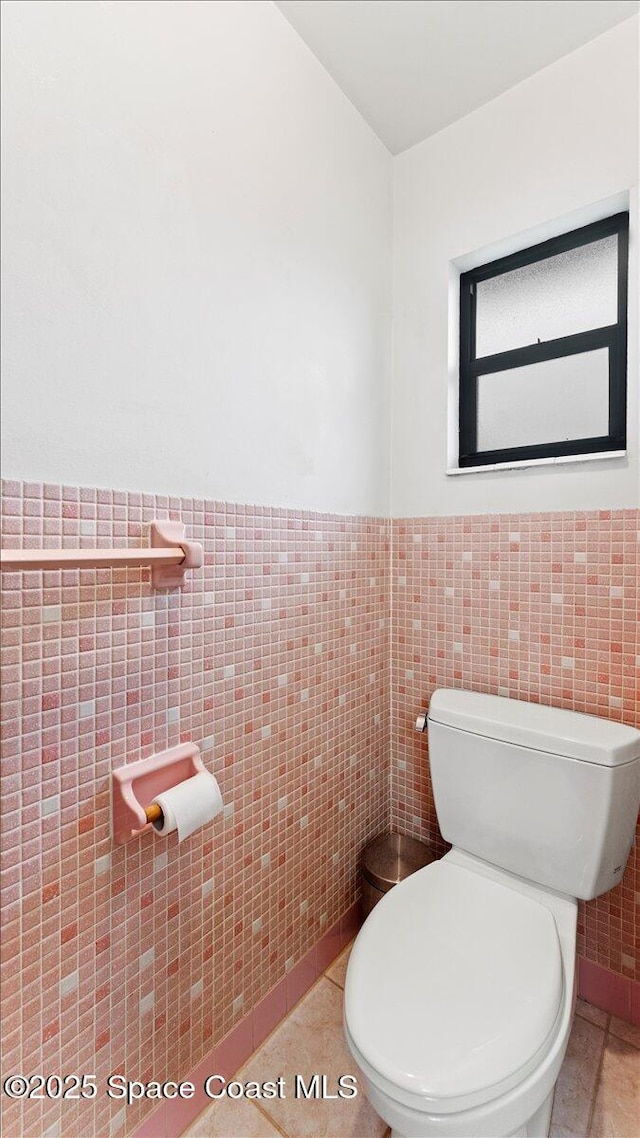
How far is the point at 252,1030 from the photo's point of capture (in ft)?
3.84

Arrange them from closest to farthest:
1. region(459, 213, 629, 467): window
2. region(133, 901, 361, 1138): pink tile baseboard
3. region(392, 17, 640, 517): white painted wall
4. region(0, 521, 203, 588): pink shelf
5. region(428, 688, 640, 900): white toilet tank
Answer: region(0, 521, 203, 588): pink shelf, region(133, 901, 361, 1138): pink tile baseboard, region(428, 688, 640, 900): white toilet tank, region(392, 17, 640, 517): white painted wall, region(459, 213, 629, 467): window

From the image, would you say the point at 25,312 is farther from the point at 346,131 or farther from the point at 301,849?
the point at 301,849

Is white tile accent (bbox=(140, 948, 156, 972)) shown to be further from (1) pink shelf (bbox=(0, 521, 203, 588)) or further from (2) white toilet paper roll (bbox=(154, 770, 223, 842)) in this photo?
(1) pink shelf (bbox=(0, 521, 203, 588))

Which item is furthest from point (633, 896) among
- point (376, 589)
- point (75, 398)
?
point (75, 398)

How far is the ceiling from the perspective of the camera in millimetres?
1169

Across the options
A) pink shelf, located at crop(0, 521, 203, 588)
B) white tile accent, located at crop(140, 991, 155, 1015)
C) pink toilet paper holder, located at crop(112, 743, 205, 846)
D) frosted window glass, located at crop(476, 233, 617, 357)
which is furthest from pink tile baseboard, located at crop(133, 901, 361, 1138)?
frosted window glass, located at crop(476, 233, 617, 357)

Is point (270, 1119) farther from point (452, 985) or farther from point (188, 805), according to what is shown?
point (188, 805)

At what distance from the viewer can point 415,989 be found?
2.95ft

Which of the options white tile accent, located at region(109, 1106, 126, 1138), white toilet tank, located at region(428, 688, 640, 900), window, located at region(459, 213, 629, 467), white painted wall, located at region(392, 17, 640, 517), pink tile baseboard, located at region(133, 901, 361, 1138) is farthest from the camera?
window, located at region(459, 213, 629, 467)

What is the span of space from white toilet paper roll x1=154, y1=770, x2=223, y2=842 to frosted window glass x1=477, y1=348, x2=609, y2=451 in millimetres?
Result: 1251

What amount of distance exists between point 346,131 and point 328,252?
39 centimetres

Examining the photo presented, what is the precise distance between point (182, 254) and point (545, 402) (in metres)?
1.05

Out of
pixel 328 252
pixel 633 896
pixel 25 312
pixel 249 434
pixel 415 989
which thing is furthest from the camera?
pixel 328 252

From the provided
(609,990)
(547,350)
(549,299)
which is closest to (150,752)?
(609,990)
